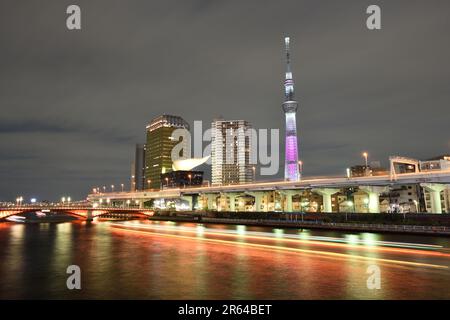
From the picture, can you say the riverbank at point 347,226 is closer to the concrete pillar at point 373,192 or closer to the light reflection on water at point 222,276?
the concrete pillar at point 373,192

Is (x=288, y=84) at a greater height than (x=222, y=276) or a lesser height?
greater

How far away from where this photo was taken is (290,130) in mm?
165625

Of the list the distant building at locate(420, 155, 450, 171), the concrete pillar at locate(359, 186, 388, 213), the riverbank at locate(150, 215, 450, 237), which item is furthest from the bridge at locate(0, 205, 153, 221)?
the distant building at locate(420, 155, 450, 171)

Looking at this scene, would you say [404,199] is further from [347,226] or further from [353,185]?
[347,226]

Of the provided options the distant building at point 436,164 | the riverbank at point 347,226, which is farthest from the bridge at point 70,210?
the distant building at point 436,164

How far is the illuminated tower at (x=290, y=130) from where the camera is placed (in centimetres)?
15625

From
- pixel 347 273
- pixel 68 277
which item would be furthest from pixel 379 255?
pixel 68 277

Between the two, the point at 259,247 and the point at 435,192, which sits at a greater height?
the point at 435,192

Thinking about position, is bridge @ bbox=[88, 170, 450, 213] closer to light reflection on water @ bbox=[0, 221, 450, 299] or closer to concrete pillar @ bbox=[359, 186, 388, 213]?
concrete pillar @ bbox=[359, 186, 388, 213]

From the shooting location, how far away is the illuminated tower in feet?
513

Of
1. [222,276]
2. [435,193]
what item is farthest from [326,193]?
[222,276]

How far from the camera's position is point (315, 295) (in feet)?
58.6
